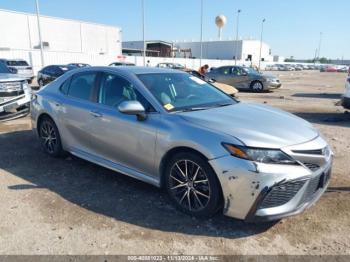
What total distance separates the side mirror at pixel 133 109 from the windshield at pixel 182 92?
10.2 inches

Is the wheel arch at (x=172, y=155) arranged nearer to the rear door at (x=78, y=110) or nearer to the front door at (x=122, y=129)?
the front door at (x=122, y=129)

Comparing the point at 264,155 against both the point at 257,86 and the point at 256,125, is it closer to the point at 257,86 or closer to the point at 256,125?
the point at 256,125

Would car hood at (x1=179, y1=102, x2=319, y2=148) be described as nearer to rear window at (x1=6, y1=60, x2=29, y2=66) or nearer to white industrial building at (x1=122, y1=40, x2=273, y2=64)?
rear window at (x1=6, y1=60, x2=29, y2=66)

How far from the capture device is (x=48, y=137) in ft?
18.6

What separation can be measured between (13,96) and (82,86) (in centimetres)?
460

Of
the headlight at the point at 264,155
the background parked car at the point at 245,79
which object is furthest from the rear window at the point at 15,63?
the headlight at the point at 264,155

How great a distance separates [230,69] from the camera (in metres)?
19.7

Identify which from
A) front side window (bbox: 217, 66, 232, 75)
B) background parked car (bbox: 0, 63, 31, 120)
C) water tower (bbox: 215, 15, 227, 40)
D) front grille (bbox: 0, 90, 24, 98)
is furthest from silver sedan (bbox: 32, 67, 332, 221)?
water tower (bbox: 215, 15, 227, 40)

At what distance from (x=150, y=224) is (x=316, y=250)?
164cm

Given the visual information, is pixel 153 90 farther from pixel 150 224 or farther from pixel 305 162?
pixel 305 162

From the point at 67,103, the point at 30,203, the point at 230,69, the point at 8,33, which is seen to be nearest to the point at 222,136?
the point at 30,203

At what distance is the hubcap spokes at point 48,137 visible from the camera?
18.1ft

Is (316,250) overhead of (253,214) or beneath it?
beneath

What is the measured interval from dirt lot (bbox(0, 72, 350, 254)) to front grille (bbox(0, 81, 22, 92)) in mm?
4162
